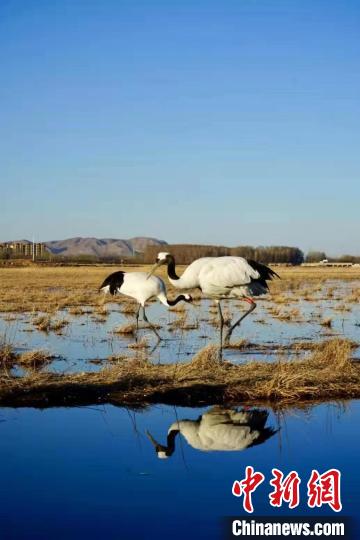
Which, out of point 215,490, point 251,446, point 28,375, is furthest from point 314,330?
point 215,490

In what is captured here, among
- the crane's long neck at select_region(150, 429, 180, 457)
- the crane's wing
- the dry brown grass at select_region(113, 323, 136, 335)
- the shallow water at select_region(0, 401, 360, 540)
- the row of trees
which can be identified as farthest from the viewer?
the row of trees

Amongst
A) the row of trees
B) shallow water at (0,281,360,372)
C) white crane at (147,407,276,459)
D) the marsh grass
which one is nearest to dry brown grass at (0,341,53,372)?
shallow water at (0,281,360,372)

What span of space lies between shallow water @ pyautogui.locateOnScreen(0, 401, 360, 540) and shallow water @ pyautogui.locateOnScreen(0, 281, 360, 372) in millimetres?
3243

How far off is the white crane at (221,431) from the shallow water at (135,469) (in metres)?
0.09

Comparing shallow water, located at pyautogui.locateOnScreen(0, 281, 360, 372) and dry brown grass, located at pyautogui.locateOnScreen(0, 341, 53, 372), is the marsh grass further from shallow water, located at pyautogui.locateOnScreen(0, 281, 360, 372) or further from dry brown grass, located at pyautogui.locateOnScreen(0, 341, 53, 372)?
dry brown grass, located at pyautogui.locateOnScreen(0, 341, 53, 372)

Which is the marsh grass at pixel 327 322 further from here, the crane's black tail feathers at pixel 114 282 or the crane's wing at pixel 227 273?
the crane's black tail feathers at pixel 114 282

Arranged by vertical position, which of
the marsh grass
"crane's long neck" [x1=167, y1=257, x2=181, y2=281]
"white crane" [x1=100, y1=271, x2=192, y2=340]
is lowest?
the marsh grass

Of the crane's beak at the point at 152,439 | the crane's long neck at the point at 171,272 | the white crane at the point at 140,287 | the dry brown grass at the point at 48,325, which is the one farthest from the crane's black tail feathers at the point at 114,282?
the crane's beak at the point at 152,439

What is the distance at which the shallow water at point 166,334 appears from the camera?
12.8 meters

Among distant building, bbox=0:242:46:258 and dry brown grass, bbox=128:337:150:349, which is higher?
distant building, bbox=0:242:46:258

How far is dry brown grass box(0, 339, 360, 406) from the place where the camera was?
9.07m

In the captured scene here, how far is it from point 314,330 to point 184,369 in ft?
25.6

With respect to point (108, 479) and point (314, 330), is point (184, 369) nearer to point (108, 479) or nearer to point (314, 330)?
point (108, 479)

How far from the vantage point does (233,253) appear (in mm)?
106625
